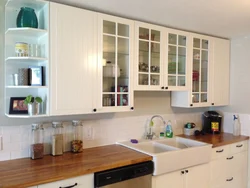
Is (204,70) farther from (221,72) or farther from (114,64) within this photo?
(114,64)

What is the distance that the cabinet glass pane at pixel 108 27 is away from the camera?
87.8 inches

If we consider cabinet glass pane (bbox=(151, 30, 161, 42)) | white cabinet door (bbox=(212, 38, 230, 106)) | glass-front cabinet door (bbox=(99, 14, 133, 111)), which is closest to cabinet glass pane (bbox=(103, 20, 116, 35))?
glass-front cabinet door (bbox=(99, 14, 133, 111))

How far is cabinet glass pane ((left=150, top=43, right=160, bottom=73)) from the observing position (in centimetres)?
258

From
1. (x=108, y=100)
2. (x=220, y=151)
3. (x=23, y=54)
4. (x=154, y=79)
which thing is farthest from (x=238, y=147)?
(x=23, y=54)

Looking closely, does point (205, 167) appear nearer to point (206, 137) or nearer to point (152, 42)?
point (206, 137)

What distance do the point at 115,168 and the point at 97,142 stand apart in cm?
59

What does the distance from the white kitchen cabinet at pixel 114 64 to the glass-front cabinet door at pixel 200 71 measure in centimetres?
104

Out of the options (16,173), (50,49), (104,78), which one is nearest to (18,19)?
(50,49)

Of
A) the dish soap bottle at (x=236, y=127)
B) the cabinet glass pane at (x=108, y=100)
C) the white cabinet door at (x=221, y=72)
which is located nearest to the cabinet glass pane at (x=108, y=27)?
the cabinet glass pane at (x=108, y=100)

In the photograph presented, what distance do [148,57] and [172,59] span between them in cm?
38

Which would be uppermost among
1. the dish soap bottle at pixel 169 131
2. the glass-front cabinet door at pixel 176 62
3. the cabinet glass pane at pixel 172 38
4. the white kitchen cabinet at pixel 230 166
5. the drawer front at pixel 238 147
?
the cabinet glass pane at pixel 172 38

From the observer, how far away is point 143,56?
253cm

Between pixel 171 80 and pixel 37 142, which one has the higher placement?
pixel 171 80

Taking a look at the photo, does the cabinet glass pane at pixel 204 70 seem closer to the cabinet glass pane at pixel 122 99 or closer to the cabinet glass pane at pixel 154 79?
the cabinet glass pane at pixel 154 79
